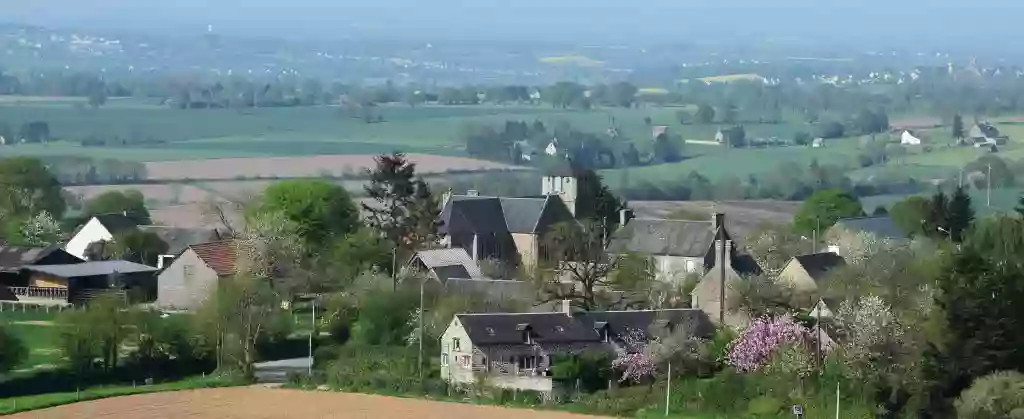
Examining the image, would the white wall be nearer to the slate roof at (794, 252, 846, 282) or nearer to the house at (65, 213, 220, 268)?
the house at (65, 213, 220, 268)

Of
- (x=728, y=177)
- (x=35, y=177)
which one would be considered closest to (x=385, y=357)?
(x=35, y=177)

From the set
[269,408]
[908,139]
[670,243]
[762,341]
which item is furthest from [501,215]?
[908,139]

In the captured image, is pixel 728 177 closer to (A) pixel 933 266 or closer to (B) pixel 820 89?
(A) pixel 933 266

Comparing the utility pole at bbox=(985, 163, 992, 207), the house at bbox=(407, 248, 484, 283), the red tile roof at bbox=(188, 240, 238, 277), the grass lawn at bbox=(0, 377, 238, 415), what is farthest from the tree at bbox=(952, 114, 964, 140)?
the grass lawn at bbox=(0, 377, 238, 415)

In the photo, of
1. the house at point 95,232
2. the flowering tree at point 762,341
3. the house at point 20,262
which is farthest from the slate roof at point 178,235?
the flowering tree at point 762,341

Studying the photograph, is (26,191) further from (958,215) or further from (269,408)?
(269,408)

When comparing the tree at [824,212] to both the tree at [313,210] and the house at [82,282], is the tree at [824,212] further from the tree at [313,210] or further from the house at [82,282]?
the house at [82,282]

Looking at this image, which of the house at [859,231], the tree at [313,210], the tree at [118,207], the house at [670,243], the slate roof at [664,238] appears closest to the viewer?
the house at [670,243]
